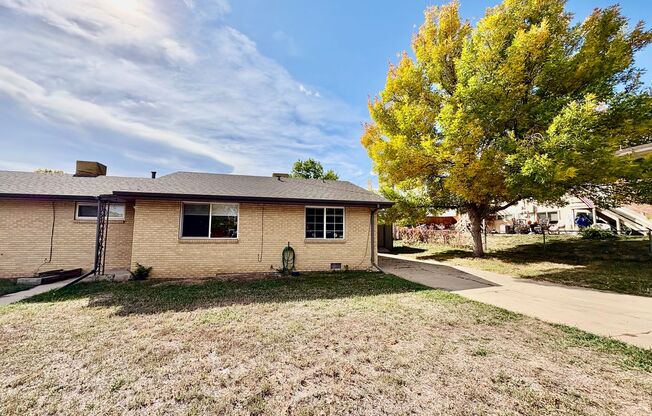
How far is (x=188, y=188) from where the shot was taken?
988 cm

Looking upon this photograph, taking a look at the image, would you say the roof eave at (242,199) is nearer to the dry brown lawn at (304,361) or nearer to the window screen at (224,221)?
the window screen at (224,221)

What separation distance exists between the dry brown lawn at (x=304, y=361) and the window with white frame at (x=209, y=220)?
3.84m

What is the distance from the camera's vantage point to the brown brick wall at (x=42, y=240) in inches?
371

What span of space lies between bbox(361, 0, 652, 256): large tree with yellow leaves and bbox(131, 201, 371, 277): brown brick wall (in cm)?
488

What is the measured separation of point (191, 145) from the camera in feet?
68.0

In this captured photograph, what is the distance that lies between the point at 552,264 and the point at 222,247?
14272 millimetres

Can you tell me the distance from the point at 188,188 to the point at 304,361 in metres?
8.42

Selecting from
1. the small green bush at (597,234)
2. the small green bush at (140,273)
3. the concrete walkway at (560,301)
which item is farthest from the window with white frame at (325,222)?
the small green bush at (597,234)

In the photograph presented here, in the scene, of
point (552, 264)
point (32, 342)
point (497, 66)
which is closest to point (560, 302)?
point (552, 264)

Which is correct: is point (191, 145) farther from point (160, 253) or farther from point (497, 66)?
point (497, 66)

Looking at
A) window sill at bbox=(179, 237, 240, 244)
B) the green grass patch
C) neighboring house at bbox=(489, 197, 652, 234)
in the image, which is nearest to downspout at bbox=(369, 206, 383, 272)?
the green grass patch

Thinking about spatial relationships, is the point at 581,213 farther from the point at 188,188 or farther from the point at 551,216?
the point at 188,188

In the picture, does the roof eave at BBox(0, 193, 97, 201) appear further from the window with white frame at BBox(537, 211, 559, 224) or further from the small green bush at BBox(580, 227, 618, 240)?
the window with white frame at BBox(537, 211, 559, 224)

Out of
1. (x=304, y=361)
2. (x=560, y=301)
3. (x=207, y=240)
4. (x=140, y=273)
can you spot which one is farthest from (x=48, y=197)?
(x=560, y=301)
